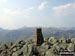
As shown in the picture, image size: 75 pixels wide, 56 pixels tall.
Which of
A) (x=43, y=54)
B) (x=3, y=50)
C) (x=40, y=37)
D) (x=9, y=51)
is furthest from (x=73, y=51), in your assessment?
(x=3, y=50)

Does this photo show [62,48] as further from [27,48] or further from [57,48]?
[27,48]

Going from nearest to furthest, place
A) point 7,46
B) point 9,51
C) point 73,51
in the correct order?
1. point 73,51
2. point 9,51
3. point 7,46

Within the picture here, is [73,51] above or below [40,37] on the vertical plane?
below

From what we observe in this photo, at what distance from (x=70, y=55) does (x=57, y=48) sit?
23.5 feet

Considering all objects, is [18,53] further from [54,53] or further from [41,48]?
[54,53]

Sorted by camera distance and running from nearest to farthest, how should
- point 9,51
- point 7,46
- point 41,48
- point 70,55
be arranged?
point 70,55, point 41,48, point 9,51, point 7,46

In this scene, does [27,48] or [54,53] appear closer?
[54,53]

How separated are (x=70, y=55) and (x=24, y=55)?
49.4ft

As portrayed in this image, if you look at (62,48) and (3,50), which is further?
(3,50)

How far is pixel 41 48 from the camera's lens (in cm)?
5375

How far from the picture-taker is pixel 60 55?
146 feet

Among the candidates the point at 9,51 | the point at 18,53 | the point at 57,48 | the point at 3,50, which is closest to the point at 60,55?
the point at 57,48

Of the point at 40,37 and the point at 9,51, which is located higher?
the point at 40,37

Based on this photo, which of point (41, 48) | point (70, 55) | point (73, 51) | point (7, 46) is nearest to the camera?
point (70, 55)
